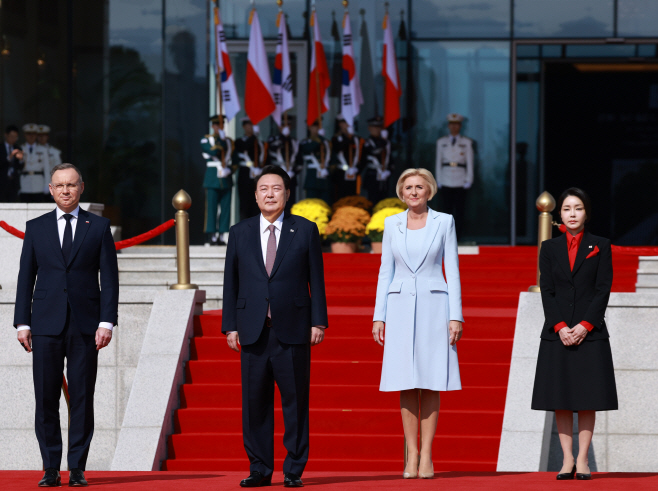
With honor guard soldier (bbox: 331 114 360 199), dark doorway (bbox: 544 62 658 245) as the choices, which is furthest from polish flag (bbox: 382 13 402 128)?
dark doorway (bbox: 544 62 658 245)

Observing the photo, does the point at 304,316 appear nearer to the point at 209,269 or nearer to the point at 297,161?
the point at 209,269

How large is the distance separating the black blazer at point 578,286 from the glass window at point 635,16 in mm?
Result: 14226

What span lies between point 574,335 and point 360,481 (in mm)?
1653

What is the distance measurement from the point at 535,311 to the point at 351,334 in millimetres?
1858

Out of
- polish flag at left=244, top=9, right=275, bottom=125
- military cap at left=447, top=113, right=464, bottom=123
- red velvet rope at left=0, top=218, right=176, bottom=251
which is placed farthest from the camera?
military cap at left=447, top=113, right=464, bottom=123

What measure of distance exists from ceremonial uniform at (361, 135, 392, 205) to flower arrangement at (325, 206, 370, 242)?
2.84 m

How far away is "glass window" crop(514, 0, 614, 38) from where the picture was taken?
1961 cm

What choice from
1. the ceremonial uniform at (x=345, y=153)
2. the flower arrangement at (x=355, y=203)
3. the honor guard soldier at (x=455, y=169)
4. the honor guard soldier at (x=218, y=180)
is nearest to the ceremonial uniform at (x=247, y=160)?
the honor guard soldier at (x=218, y=180)

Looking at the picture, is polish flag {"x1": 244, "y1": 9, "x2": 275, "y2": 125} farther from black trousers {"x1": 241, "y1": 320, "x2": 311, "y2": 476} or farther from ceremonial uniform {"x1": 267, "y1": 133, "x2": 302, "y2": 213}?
black trousers {"x1": 241, "y1": 320, "x2": 311, "y2": 476}

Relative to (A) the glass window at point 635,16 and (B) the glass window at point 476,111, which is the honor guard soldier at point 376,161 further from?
(A) the glass window at point 635,16

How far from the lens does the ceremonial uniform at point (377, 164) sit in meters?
17.7

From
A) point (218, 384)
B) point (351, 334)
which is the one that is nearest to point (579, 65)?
point (351, 334)

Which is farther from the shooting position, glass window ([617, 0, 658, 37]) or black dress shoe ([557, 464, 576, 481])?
glass window ([617, 0, 658, 37])

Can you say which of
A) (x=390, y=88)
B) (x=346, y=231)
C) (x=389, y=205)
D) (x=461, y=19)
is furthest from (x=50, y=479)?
(x=461, y=19)
